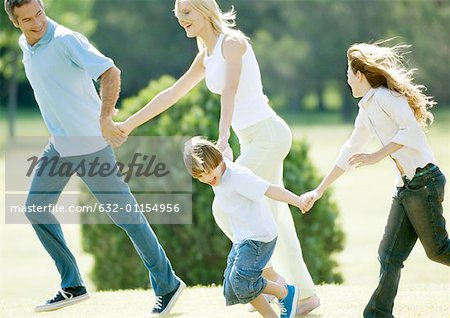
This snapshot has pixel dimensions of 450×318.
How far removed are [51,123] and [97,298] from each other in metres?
1.57

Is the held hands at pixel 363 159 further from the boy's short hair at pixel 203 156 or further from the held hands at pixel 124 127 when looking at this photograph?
the held hands at pixel 124 127

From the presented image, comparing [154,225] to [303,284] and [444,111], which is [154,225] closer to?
[303,284]

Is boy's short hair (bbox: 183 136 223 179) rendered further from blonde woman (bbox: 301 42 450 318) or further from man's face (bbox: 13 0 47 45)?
man's face (bbox: 13 0 47 45)

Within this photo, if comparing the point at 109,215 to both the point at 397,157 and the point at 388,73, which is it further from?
the point at 388,73

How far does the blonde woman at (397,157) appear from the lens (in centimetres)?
509

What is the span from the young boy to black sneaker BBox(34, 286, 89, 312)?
4.06ft

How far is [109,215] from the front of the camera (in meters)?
5.73

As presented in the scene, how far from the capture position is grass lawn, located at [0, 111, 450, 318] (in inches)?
238

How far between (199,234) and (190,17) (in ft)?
12.1

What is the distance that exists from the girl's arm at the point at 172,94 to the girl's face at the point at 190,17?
0.32 metres

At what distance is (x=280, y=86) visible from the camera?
5019 cm

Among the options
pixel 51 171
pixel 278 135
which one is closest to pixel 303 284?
pixel 278 135

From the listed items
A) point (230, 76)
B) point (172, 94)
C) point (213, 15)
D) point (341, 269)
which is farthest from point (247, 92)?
point (341, 269)

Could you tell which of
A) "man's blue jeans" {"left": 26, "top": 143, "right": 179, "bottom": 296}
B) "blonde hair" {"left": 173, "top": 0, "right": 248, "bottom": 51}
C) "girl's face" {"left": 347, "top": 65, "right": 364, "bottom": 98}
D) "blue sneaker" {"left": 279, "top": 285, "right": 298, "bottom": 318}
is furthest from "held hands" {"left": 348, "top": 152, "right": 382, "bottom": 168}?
"man's blue jeans" {"left": 26, "top": 143, "right": 179, "bottom": 296}
